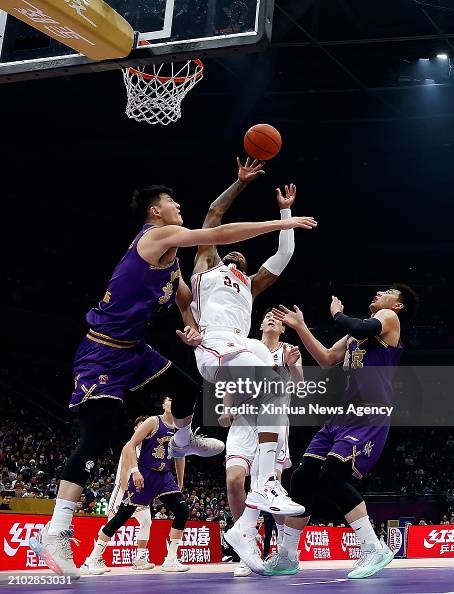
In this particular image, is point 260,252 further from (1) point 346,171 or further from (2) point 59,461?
(2) point 59,461

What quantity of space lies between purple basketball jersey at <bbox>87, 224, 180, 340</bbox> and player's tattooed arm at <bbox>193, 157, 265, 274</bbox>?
92 cm

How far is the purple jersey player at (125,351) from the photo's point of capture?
522 cm

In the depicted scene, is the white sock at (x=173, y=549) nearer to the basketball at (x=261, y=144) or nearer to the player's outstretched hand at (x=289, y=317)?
the player's outstretched hand at (x=289, y=317)

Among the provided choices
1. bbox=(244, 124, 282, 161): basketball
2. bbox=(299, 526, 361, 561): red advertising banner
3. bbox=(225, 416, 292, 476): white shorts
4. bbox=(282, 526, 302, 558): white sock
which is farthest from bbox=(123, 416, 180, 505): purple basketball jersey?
bbox=(299, 526, 361, 561): red advertising banner

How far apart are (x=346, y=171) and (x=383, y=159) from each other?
1224 mm

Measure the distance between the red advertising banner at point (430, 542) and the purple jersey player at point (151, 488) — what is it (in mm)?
7505

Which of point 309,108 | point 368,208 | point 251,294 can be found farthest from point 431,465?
point 251,294

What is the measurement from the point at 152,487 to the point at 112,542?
1967 mm

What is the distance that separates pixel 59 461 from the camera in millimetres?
20688

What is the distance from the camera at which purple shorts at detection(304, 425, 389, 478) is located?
6.56m

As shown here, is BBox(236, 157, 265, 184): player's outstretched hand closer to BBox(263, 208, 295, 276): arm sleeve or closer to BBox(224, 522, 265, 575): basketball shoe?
BBox(263, 208, 295, 276): arm sleeve

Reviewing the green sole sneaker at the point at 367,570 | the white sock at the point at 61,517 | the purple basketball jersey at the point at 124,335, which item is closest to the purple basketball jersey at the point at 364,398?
the green sole sneaker at the point at 367,570

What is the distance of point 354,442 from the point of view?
660cm

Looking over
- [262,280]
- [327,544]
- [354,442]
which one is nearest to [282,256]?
[262,280]
